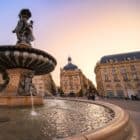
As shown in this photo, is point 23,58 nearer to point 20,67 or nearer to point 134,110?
point 20,67

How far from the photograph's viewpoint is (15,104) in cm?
666

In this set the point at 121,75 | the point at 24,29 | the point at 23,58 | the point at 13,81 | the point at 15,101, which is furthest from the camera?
the point at 121,75

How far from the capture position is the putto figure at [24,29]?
9.41m

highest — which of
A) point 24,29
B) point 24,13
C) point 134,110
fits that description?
point 24,13

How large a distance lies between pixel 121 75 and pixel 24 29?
2354 inches

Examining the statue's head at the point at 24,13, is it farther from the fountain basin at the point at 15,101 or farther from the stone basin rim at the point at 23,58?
the fountain basin at the point at 15,101

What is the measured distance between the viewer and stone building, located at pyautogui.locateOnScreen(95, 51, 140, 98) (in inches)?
2405

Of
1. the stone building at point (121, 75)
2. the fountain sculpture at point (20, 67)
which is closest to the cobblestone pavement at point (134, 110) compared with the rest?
the fountain sculpture at point (20, 67)

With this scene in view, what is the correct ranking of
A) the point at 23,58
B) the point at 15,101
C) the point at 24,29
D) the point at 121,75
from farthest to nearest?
the point at 121,75, the point at 24,29, the point at 23,58, the point at 15,101

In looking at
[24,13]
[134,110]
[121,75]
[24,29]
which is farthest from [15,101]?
[121,75]

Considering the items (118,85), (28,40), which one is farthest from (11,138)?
(118,85)

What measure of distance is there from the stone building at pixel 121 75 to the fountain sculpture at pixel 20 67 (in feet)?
189

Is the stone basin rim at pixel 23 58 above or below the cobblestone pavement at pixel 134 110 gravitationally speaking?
above

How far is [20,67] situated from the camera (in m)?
8.00
